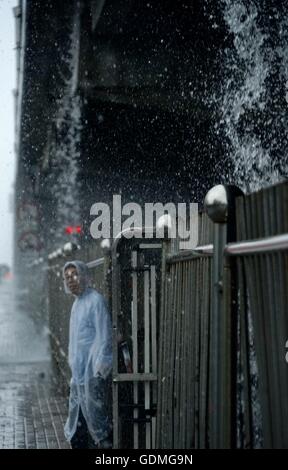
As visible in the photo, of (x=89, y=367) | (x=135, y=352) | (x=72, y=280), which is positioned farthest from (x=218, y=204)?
(x=72, y=280)

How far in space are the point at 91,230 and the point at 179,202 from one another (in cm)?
466

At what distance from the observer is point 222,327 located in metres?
3.00

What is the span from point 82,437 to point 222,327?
4.06 m

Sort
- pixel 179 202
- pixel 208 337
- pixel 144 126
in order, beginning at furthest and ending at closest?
pixel 179 202, pixel 144 126, pixel 208 337

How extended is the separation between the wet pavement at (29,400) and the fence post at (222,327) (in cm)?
496

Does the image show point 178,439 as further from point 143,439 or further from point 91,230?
point 91,230

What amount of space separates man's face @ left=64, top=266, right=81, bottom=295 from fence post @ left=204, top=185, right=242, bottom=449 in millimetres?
3966

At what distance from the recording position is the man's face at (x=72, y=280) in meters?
6.98

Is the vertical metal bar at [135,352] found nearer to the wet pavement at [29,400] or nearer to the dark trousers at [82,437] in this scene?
the dark trousers at [82,437]

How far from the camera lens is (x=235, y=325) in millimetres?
2953

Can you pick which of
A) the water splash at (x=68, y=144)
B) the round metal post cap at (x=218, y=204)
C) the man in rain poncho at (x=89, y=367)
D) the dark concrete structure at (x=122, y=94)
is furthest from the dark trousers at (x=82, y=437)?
the water splash at (x=68, y=144)

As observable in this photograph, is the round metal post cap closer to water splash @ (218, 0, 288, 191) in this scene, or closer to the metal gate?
the metal gate

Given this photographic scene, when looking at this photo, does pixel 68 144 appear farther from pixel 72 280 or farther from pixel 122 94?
pixel 72 280
